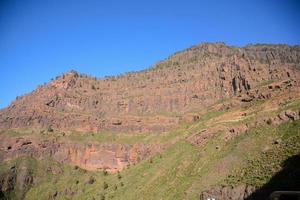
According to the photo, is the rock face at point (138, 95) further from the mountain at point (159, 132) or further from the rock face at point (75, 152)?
the rock face at point (75, 152)

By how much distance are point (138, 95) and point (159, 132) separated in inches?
855

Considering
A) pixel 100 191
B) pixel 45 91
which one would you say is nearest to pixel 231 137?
pixel 100 191

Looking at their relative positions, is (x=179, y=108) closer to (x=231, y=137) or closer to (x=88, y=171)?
(x=88, y=171)

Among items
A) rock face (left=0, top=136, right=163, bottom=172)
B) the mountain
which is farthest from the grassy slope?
rock face (left=0, top=136, right=163, bottom=172)

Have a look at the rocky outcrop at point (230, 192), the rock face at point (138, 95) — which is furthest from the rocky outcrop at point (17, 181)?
the rocky outcrop at point (230, 192)

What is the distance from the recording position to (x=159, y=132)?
100750 mm

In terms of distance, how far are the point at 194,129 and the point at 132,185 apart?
18005mm

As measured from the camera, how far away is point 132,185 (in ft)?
249

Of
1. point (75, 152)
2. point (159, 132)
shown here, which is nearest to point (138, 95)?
point (159, 132)

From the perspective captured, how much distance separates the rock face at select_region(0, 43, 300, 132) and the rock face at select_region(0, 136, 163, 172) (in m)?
8.38

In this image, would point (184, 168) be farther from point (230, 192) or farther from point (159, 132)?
point (159, 132)

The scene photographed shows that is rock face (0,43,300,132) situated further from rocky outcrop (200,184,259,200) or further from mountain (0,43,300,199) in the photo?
rocky outcrop (200,184,259,200)

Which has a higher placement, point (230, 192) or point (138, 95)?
point (138, 95)

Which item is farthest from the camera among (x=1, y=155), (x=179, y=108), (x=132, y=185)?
(x=179, y=108)
